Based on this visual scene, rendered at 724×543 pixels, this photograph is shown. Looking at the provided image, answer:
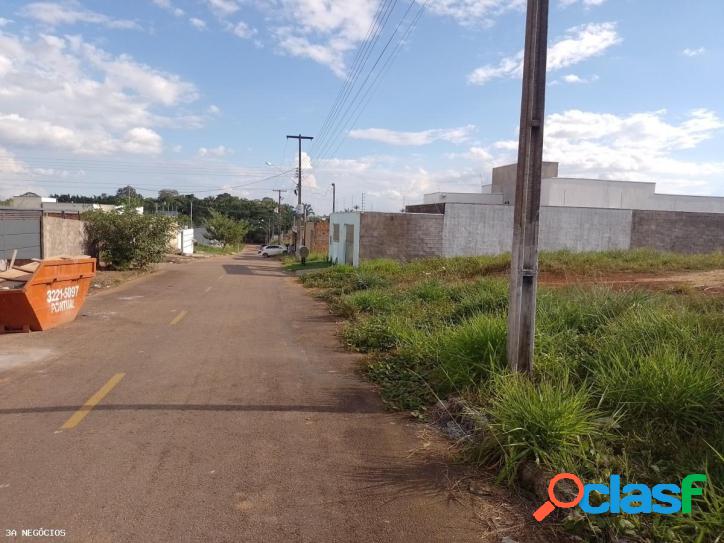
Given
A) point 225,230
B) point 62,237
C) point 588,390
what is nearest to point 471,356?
point 588,390

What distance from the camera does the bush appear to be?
26.6 metres

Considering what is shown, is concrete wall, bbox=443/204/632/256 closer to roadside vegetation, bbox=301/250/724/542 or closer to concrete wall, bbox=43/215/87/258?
concrete wall, bbox=43/215/87/258

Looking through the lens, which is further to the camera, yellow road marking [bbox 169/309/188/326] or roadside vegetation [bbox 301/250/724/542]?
yellow road marking [bbox 169/309/188/326]

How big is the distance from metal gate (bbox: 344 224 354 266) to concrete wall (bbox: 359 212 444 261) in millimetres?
2180

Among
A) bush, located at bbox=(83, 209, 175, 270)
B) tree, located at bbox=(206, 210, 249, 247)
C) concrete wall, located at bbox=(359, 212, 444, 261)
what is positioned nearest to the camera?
bush, located at bbox=(83, 209, 175, 270)

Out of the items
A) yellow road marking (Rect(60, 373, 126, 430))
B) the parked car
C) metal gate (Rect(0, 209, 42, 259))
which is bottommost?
the parked car

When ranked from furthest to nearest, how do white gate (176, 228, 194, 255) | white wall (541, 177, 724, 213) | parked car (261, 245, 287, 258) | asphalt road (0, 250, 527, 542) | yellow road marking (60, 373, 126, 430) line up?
parked car (261, 245, 287, 258) → white gate (176, 228, 194, 255) → white wall (541, 177, 724, 213) → yellow road marking (60, 373, 126, 430) → asphalt road (0, 250, 527, 542)

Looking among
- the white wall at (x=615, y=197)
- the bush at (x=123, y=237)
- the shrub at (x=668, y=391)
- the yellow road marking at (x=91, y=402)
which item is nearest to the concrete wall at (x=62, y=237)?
the bush at (x=123, y=237)

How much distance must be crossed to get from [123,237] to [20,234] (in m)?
8.46

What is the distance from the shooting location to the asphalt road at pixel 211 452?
3.81 meters

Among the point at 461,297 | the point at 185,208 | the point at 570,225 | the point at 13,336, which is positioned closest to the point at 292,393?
the point at 461,297

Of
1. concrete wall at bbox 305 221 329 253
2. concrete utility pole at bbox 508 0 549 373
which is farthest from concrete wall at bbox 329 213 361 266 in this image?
concrete utility pole at bbox 508 0 549 373

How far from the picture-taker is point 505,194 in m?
49.8

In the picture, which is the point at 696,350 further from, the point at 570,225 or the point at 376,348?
the point at 570,225
